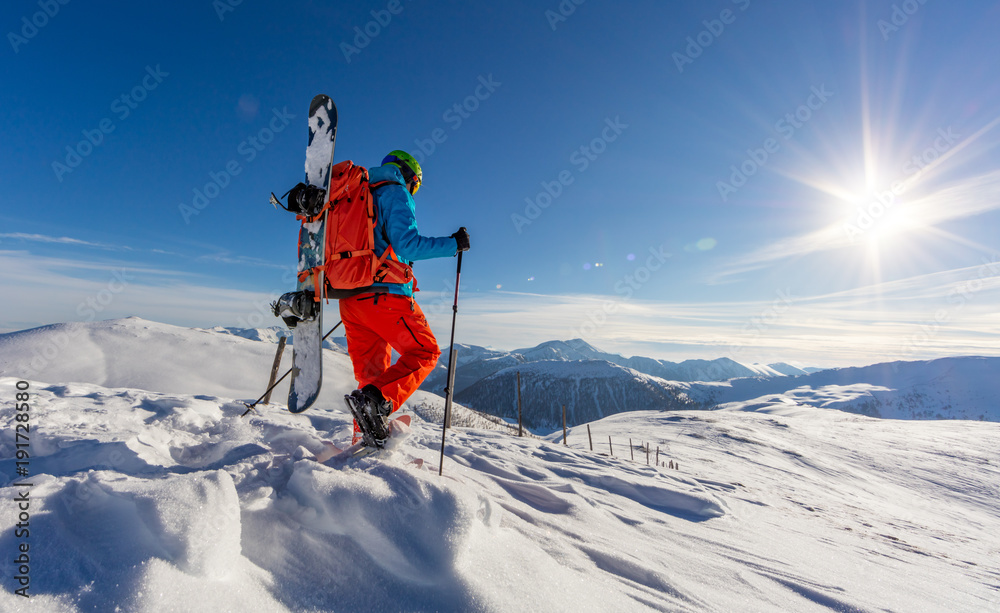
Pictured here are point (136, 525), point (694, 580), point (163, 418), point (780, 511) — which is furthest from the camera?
point (780, 511)

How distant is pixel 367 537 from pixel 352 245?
2332mm

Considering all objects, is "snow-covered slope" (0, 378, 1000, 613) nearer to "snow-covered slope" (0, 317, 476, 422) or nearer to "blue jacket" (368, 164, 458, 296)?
"blue jacket" (368, 164, 458, 296)

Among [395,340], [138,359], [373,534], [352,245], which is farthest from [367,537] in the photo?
[138,359]

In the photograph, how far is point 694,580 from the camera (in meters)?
2.15

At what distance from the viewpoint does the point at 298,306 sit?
3307 mm

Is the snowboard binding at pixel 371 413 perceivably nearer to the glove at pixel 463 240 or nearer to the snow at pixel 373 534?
the snow at pixel 373 534

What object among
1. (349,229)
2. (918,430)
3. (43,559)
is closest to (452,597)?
(43,559)

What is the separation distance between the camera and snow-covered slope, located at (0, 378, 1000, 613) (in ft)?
4.13

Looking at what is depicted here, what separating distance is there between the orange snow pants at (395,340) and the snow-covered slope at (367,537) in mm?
616

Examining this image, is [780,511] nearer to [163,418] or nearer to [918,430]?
[163,418]

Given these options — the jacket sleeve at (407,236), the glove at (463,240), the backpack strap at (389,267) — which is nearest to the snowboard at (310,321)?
the backpack strap at (389,267)

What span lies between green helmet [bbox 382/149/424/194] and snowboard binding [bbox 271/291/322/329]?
4.66ft

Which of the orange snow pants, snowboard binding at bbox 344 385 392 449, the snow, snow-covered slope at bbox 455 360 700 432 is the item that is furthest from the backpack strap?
snow-covered slope at bbox 455 360 700 432

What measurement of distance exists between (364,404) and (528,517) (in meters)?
1.44
